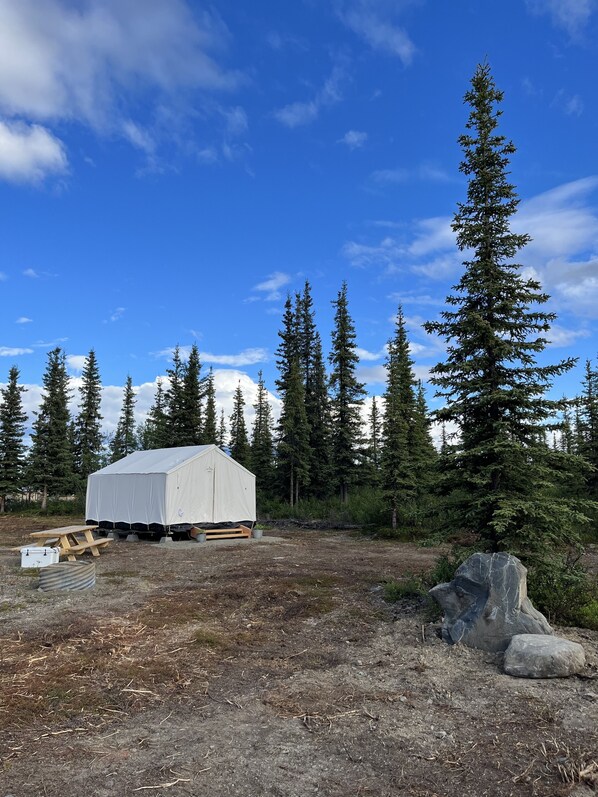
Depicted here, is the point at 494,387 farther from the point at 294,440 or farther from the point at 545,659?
the point at 294,440

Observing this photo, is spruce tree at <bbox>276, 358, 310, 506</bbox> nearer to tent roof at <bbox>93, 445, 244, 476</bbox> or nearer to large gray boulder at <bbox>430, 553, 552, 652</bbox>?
tent roof at <bbox>93, 445, 244, 476</bbox>

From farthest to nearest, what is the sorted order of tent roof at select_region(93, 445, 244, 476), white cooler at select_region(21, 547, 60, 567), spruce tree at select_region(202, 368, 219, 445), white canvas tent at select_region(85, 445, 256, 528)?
spruce tree at select_region(202, 368, 219, 445) → tent roof at select_region(93, 445, 244, 476) → white canvas tent at select_region(85, 445, 256, 528) → white cooler at select_region(21, 547, 60, 567)

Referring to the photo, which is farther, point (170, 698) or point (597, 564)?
point (597, 564)

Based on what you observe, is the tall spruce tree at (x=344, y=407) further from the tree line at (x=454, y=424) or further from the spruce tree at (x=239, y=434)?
the spruce tree at (x=239, y=434)

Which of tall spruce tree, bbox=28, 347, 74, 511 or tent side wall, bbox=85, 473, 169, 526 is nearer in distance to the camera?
tent side wall, bbox=85, 473, 169, 526

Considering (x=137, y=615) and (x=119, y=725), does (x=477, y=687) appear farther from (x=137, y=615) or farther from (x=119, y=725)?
(x=137, y=615)

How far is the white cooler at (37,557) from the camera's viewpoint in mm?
12999

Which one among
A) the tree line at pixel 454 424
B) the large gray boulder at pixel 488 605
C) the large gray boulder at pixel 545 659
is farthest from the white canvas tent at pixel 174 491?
the large gray boulder at pixel 545 659

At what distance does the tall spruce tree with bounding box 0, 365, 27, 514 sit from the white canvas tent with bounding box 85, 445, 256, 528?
1701 centimetres

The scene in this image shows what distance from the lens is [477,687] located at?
217 inches

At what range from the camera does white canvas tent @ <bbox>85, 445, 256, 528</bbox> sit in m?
20.8

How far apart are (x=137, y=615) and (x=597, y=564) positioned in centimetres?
1179

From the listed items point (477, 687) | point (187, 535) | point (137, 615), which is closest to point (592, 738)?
point (477, 687)

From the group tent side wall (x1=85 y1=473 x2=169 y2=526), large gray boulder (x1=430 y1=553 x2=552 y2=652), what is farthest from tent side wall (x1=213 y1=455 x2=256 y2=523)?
large gray boulder (x1=430 y1=553 x2=552 y2=652)
